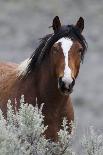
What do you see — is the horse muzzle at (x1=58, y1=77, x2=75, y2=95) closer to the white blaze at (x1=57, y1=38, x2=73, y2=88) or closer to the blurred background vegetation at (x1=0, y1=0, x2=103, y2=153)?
the white blaze at (x1=57, y1=38, x2=73, y2=88)

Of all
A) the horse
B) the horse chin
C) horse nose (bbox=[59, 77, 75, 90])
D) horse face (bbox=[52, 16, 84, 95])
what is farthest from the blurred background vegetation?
horse nose (bbox=[59, 77, 75, 90])

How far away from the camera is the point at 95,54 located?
19.9 metres

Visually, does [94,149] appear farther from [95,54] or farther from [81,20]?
[95,54]

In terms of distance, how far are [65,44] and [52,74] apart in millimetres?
375

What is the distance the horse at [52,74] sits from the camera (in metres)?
7.20

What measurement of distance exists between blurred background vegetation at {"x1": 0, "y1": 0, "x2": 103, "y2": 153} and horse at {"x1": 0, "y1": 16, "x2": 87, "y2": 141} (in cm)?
665

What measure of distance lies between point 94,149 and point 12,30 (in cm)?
1563

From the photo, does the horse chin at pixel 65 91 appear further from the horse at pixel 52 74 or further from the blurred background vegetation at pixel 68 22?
the blurred background vegetation at pixel 68 22

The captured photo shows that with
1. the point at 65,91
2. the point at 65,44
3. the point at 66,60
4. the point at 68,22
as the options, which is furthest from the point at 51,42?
the point at 68,22

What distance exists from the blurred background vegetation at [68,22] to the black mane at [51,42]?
6700 mm

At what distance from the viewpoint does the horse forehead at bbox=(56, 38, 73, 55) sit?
283 inches

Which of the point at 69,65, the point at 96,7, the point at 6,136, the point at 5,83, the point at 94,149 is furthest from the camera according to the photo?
the point at 96,7

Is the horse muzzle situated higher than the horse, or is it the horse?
the horse

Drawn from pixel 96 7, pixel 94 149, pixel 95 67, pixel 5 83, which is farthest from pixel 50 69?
pixel 96 7
